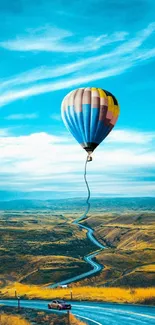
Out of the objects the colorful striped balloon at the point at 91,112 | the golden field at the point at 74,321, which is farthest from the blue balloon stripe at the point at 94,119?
the golden field at the point at 74,321

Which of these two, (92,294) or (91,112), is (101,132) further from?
(92,294)

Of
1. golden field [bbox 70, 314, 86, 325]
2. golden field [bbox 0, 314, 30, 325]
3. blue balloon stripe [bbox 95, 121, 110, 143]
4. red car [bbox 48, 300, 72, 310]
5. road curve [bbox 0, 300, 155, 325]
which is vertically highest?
blue balloon stripe [bbox 95, 121, 110, 143]

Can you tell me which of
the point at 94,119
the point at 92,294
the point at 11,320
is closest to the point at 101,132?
the point at 94,119

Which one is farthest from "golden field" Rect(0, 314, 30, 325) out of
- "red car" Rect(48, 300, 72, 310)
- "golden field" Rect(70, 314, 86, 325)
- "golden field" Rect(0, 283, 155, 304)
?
"golden field" Rect(0, 283, 155, 304)

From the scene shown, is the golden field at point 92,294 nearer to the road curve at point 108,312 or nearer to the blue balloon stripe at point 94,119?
the road curve at point 108,312

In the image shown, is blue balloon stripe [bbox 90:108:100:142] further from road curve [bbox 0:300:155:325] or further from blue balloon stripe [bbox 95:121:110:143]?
road curve [bbox 0:300:155:325]

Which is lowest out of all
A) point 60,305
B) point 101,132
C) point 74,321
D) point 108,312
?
point 108,312

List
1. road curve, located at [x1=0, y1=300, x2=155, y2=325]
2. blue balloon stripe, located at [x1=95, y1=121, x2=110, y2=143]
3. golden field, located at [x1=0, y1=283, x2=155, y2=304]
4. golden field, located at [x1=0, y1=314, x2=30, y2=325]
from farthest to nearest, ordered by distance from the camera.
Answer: golden field, located at [x1=0, y1=283, x2=155, y2=304]
blue balloon stripe, located at [x1=95, y1=121, x2=110, y2=143]
road curve, located at [x1=0, y1=300, x2=155, y2=325]
golden field, located at [x1=0, y1=314, x2=30, y2=325]
